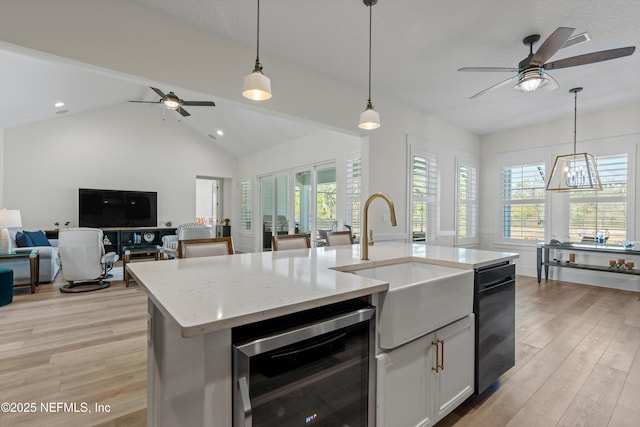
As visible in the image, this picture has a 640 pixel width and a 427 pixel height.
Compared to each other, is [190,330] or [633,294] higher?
[190,330]

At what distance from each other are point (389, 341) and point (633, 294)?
5.45 meters

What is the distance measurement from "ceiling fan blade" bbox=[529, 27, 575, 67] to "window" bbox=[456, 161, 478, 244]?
3.35 meters

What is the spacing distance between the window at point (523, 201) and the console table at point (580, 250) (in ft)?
1.61

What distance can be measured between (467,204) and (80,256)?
666cm

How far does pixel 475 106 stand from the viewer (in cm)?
468

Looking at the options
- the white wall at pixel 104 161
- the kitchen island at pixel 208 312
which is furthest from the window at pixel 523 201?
the white wall at pixel 104 161

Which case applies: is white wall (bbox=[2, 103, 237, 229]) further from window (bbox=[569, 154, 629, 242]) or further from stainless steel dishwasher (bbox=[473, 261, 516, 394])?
window (bbox=[569, 154, 629, 242])

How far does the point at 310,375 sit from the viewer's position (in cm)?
111

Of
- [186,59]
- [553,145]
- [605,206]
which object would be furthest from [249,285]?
[553,145]

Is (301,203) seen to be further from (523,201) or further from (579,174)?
(579,174)

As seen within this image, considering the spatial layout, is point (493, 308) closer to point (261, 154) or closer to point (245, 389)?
point (245, 389)

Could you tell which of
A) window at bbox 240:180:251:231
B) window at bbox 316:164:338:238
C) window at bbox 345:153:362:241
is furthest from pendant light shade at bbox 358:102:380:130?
window at bbox 240:180:251:231

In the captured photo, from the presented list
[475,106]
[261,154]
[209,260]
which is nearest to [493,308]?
[209,260]

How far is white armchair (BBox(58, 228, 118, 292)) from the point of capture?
428 centimetres
